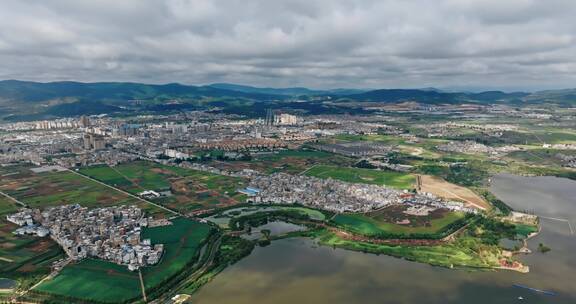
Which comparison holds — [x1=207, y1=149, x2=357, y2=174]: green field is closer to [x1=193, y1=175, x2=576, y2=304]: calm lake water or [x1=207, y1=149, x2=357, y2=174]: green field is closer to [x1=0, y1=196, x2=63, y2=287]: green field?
[x1=193, y1=175, x2=576, y2=304]: calm lake water

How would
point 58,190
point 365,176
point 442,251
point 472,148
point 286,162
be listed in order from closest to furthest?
1. point 442,251
2. point 58,190
3. point 365,176
4. point 286,162
5. point 472,148

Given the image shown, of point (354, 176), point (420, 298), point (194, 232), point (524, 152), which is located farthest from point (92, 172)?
point (524, 152)

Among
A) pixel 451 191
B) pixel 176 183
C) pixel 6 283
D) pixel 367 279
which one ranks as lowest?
pixel 6 283

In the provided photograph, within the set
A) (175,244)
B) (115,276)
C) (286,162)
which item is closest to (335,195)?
(175,244)

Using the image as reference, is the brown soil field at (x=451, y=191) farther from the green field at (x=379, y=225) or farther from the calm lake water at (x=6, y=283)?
the calm lake water at (x=6, y=283)

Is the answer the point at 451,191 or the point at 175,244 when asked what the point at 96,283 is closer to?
the point at 175,244

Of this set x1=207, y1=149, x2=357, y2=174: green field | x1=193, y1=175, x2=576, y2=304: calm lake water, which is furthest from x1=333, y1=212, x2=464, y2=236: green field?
x1=207, y1=149, x2=357, y2=174: green field
